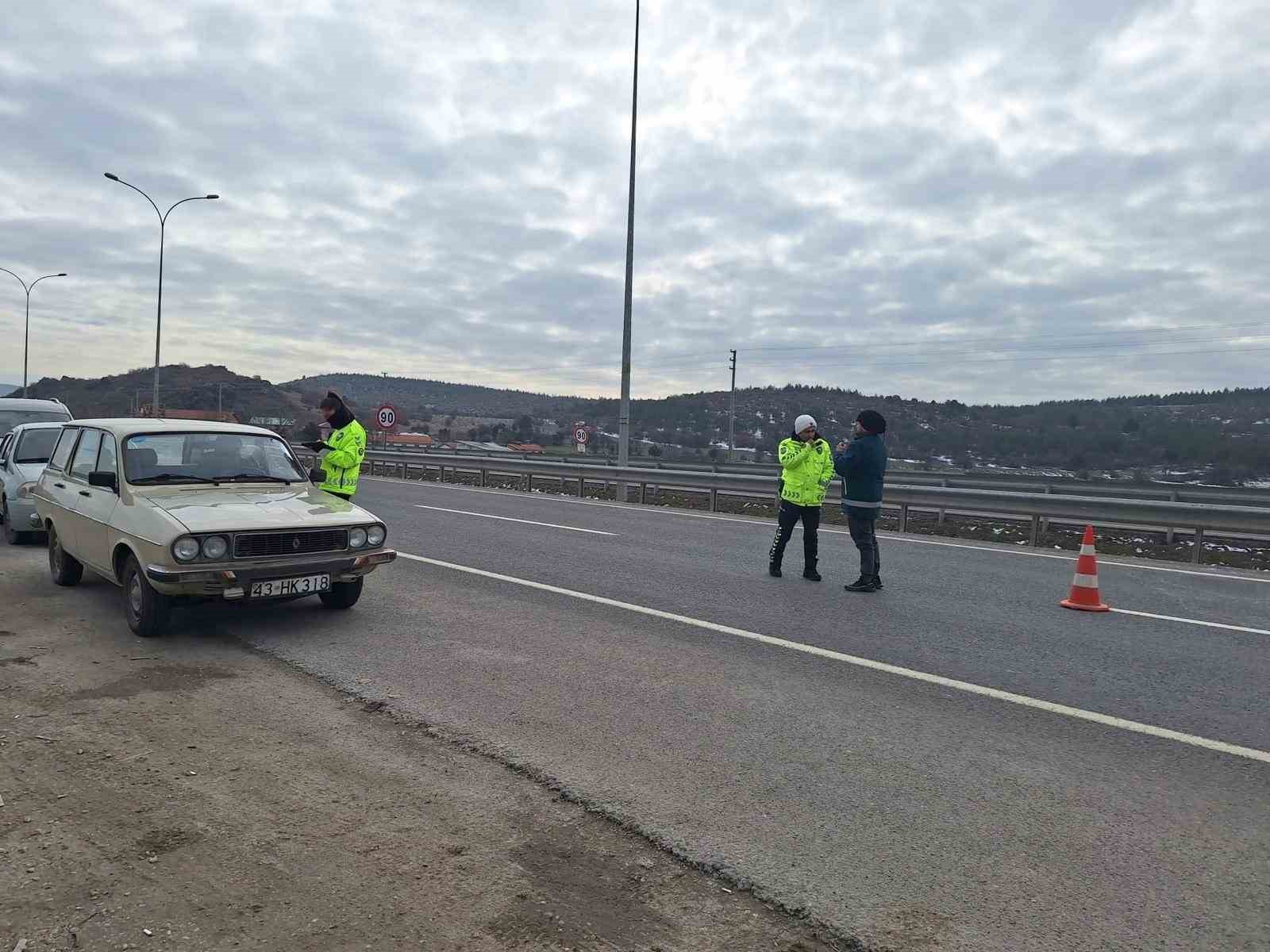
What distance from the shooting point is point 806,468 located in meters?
9.80

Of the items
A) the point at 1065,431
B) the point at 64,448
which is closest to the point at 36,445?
the point at 64,448

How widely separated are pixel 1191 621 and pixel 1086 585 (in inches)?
35.9

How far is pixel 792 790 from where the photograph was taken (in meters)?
4.00

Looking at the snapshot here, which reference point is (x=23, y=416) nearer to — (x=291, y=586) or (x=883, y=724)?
(x=291, y=586)

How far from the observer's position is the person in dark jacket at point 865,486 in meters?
9.34

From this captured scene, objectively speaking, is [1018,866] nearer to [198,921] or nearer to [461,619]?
[198,921]

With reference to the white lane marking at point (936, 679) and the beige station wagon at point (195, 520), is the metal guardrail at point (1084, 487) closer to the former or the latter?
the white lane marking at point (936, 679)

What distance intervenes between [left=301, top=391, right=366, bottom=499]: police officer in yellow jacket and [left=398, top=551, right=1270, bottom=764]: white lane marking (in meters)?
2.10

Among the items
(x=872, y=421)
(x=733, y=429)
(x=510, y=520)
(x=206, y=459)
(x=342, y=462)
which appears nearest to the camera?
(x=206, y=459)

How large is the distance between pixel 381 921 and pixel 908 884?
5.98ft

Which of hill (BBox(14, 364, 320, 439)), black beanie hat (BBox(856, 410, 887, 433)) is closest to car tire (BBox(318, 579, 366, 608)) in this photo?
black beanie hat (BBox(856, 410, 887, 433))

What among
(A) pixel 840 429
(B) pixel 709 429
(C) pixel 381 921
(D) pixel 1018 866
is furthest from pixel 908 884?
(B) pixel 709 429

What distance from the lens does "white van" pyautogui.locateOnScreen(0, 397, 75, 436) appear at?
14.7m

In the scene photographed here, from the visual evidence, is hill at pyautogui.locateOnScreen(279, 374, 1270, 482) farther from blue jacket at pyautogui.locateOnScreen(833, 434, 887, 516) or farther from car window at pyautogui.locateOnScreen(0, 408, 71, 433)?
car window at pyautogui.locateOnScreen(0, 408, 71, 433)
